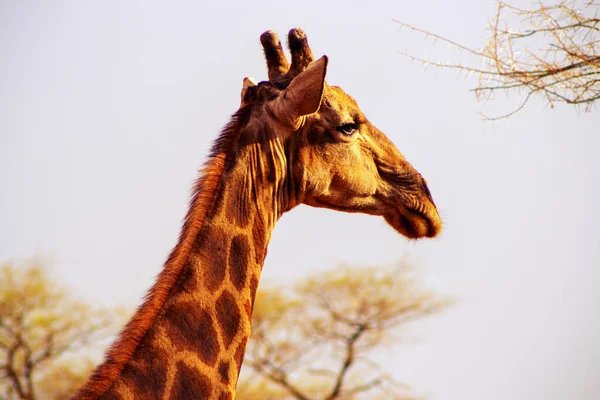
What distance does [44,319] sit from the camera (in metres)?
15.7

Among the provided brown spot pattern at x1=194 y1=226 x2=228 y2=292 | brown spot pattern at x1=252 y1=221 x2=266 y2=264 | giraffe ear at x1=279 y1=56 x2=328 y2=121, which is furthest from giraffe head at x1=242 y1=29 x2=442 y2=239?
brown spot pattern at x1=194 y1=226 x2=228 y2=292

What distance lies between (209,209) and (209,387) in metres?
0.90

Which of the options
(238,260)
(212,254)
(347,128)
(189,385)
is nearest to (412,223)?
(347,128)

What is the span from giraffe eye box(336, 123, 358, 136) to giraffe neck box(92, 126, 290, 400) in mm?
418

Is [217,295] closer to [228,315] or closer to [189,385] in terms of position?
[228,315]

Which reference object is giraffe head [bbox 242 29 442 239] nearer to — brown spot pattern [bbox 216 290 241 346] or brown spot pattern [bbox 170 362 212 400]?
brown spot pattern [bbox 216 290 241 346]

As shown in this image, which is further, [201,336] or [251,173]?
[251,173]

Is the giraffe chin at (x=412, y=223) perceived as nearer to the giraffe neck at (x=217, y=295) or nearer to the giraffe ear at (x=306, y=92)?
the giraffe neck at (x=217, y=295)

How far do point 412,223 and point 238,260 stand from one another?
140 centimetres

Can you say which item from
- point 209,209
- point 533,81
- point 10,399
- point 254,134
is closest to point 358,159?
point 254,134

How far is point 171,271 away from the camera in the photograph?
445 centimetres

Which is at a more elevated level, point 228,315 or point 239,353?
point 228,315

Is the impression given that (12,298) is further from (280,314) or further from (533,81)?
(533,81)

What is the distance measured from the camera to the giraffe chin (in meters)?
5.65
